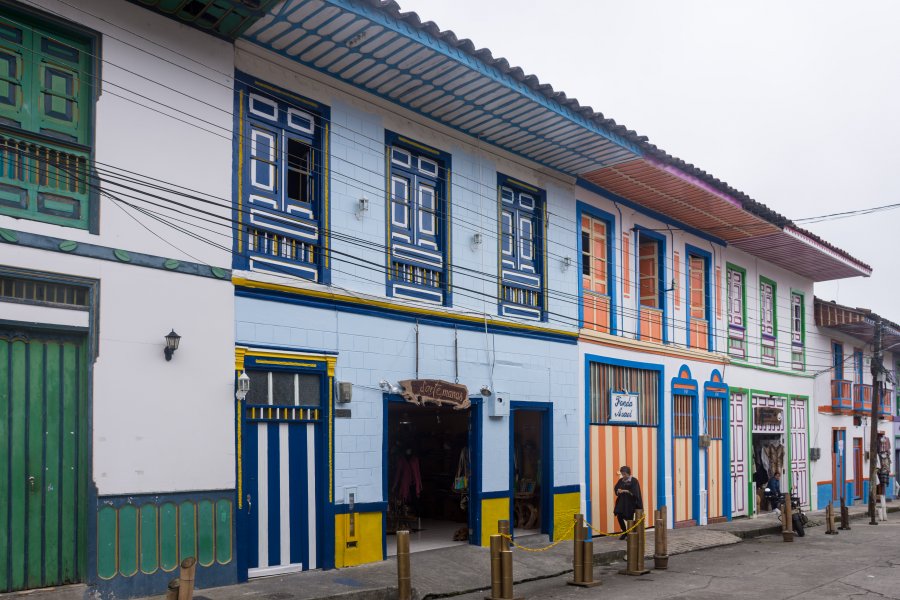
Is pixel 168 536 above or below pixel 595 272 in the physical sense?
below

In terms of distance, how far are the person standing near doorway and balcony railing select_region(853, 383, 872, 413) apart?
16.8m

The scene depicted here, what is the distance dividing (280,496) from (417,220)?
468 cm

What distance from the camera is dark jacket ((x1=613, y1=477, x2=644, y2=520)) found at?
1602 centimetres

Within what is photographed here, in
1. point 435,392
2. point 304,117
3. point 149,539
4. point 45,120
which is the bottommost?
point 149,539

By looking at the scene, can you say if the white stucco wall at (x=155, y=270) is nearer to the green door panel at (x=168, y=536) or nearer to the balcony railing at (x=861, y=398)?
the green door panel at (x=168, y=536)

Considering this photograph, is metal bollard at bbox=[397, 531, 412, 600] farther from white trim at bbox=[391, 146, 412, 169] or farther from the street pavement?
white trim at bbox=[391, 146, 412, 169]

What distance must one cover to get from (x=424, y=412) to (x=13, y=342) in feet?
29.6

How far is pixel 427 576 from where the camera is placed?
480 inches

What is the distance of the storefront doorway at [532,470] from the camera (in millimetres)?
16016

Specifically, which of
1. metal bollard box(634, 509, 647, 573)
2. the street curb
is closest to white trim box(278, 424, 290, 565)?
metal bollard box(634, 509, 647, 573)

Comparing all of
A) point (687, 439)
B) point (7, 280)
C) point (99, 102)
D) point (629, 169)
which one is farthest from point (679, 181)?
point (7, 280)

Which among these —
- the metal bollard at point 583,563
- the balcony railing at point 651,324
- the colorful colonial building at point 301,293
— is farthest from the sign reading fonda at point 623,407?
the metal bollard at point 583,563

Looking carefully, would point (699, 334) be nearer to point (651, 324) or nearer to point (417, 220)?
point (651, 324)

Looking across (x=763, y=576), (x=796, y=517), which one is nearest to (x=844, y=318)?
(x=796, y=517)
